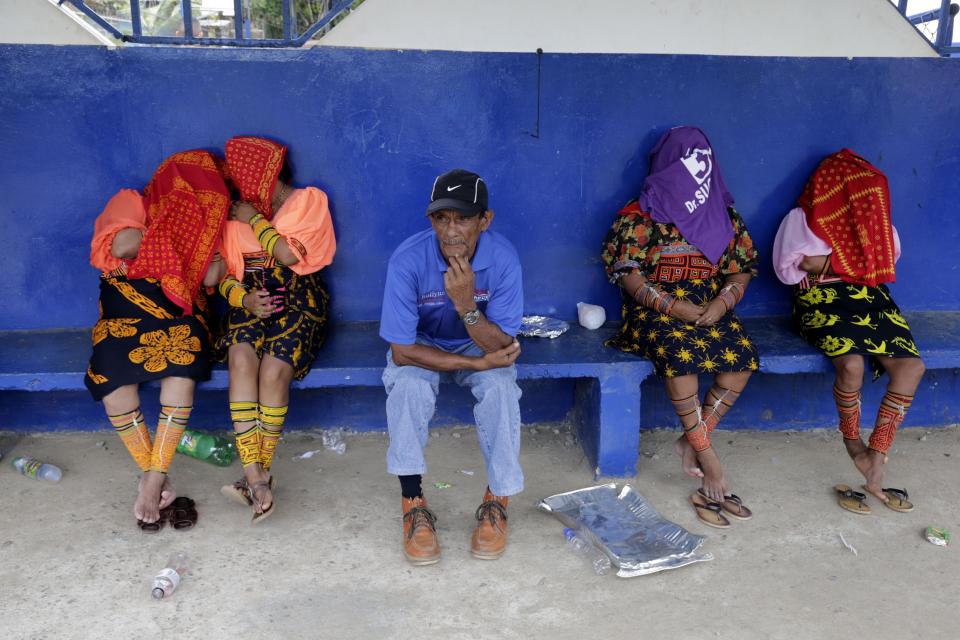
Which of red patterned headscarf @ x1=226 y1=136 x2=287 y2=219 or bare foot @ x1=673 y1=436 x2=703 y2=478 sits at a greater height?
red patterned headscarf @ x1=226 y1=136 x2=287 y2=219

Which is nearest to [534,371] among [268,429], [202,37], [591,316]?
[591,316]

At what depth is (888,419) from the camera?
3535mm

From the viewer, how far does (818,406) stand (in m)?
4.27

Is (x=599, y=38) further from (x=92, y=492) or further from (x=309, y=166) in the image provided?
(x=92, y=492)

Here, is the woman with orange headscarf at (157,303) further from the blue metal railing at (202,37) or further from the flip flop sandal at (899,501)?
the flip flop sandal at (899,501)

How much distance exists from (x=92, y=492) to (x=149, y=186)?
1321mm

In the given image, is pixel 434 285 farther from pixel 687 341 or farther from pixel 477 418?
pixel 687 341

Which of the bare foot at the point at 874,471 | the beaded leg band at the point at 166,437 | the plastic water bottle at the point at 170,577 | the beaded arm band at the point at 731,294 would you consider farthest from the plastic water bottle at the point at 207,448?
the bare foot at the point at 874,471

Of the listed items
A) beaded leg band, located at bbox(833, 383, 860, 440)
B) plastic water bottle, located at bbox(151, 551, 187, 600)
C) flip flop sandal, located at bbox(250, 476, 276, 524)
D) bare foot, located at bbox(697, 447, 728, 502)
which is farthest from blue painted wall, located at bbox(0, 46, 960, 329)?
plastic water bottle, located at bbox(151, 551, 187, 600)

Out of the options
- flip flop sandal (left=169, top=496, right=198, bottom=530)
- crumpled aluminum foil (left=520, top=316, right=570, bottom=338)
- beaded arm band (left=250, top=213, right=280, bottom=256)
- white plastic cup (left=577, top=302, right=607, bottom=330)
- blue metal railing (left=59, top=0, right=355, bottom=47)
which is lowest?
flip flop sandal (left=169, top=496, right=198, bottom=530)

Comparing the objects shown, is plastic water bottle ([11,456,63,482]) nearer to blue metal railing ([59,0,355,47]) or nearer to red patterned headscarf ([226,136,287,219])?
red patterned headscarf ([226,136,287,219])

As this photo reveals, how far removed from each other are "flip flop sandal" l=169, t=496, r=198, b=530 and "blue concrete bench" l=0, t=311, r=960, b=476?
481 mm

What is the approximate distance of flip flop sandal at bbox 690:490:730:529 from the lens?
10.9 ft

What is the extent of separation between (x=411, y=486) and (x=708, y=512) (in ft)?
3.87
